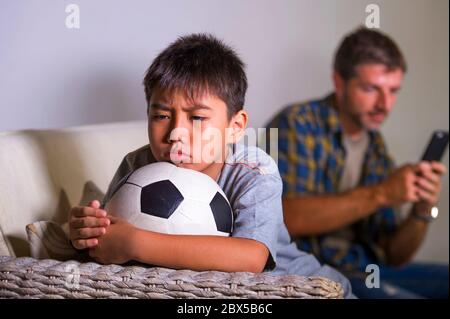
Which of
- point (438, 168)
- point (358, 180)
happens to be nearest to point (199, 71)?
point (438, 168)

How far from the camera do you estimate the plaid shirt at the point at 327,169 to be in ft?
4.81

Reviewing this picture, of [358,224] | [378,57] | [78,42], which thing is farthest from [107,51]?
[358,224]

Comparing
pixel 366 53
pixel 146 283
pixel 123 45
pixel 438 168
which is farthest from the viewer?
pixel 366 53

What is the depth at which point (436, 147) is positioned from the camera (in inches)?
57.7

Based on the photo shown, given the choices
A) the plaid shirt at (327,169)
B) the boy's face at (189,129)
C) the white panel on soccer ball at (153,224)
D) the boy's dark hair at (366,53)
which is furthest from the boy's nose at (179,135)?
the boy's dark hair at (366,53)

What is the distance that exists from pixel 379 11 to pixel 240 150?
0.34 m

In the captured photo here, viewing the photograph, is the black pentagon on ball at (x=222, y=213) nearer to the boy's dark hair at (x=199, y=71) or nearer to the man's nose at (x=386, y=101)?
the boy's dark hair at (x=199, y=71)

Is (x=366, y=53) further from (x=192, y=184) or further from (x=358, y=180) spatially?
(x=192, y=184)

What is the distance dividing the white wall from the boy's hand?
7.9 inches

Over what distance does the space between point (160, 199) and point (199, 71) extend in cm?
17

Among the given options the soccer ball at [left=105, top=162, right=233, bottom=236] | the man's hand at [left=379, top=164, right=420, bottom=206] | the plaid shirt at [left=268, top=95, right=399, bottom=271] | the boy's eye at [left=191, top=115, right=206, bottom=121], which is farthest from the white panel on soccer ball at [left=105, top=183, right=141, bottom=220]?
the man's hand at [left=379, top=164, right=420, bottom=206]

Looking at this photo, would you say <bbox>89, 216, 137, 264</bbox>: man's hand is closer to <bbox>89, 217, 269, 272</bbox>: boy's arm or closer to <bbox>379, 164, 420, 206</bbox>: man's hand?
<bbox>89, 217, 269, 272</bbox>: boy's arm

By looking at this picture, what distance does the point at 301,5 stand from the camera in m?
1.00

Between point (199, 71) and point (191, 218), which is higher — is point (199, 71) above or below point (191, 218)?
above
